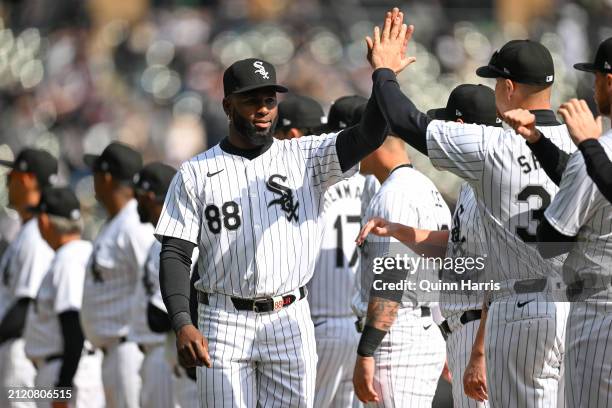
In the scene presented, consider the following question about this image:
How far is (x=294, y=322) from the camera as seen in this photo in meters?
5.22

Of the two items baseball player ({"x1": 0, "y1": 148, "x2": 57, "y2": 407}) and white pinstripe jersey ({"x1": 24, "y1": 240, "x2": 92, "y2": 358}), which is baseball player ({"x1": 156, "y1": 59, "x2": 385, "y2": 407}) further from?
baseball player ({"x1": 0, "y1": 148, "x2": 57, "y2": 407})

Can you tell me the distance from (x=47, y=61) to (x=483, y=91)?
12905 mm

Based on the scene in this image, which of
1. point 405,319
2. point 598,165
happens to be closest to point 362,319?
point 405,319

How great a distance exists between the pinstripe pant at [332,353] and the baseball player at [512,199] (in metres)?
2.24

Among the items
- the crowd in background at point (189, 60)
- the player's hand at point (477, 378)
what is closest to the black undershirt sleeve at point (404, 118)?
the player's hand at point (477, 378)

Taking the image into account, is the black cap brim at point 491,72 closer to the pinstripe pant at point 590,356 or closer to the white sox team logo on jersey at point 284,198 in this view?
the white sox team logo on jersey at point 284,198

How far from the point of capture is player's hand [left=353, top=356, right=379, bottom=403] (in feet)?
19.4

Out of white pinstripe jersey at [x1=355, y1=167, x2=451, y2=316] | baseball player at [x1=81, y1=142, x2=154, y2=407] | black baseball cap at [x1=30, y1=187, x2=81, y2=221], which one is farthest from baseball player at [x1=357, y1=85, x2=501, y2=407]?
black baseball cap at [x1=30, y1=187, x2=81, y2=221]

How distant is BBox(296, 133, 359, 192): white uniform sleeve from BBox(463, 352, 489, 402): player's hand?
3.30 ft

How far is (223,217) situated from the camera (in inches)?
→ 204

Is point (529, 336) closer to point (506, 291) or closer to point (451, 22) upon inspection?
point (506, 291)

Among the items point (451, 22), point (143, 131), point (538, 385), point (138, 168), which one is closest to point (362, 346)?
point (538, 385)

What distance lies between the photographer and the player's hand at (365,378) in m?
5.92

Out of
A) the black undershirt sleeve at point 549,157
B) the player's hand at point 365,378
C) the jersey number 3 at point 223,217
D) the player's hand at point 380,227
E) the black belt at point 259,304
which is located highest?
the black undershirt sleeve at point 549,157
